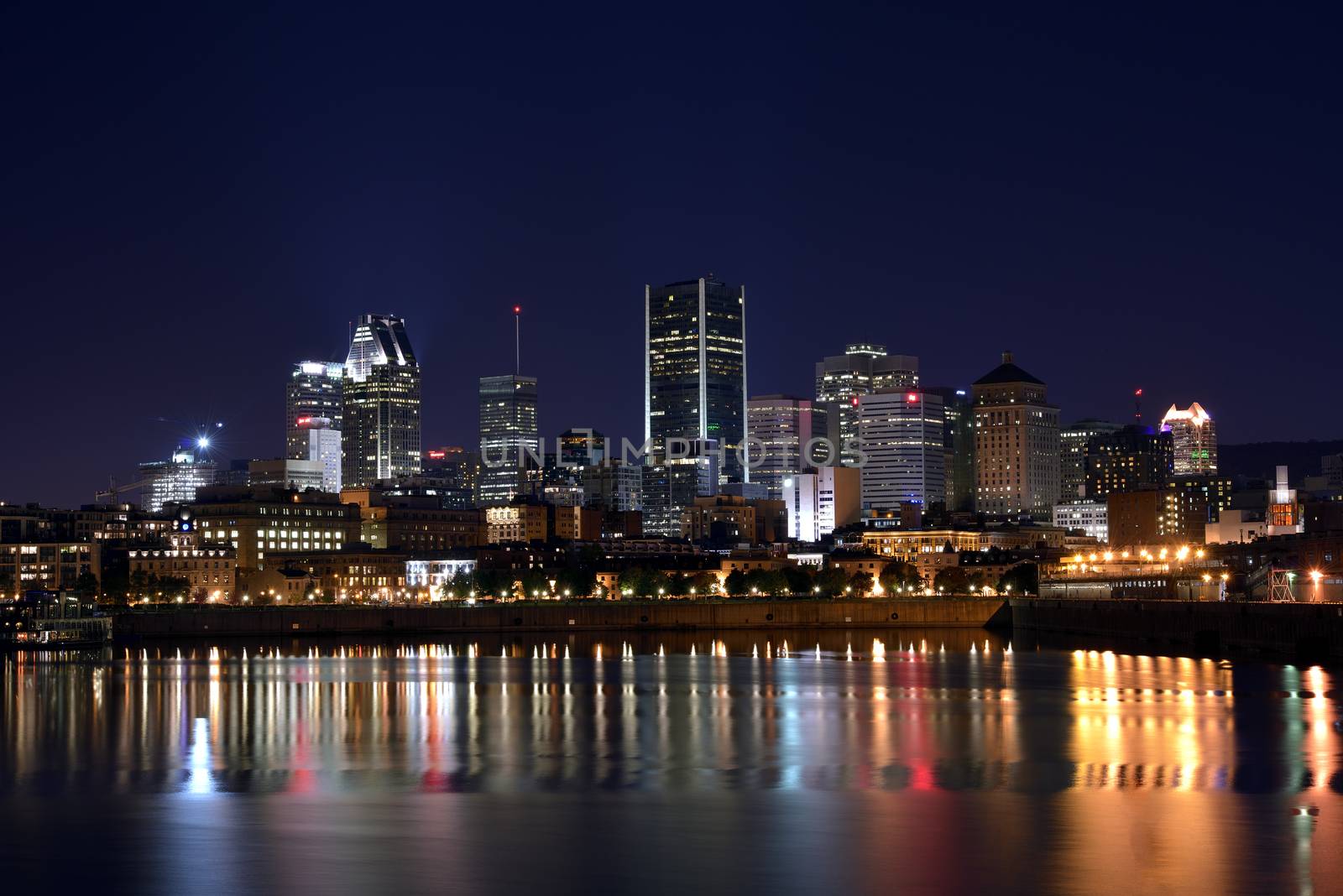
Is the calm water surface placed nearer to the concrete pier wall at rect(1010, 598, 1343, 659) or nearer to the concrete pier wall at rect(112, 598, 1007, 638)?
the concrete pier wall at rect(1010, 598, 1343, 659)

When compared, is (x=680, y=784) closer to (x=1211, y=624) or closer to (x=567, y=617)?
(x=1211, y=624)

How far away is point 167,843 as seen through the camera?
42.5 m

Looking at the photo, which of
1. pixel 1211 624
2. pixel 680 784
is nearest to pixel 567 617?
pixel 1211 624

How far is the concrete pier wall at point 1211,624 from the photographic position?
9812 cm

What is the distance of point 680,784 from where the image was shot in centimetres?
5112

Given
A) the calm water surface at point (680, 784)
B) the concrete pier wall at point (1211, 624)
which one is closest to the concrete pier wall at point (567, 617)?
the concrete pier wall at point (1211, 624)

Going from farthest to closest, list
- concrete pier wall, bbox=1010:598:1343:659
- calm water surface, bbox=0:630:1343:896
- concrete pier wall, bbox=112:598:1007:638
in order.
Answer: concrete pier wall, bbox=112:598:1007:638 < concrete pier wall, bbox=1010:598:1343:659 < calm water surface, bbox=0:630:1343:896

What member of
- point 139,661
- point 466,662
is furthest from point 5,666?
point 466,662

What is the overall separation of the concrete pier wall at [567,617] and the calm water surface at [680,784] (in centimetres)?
6892

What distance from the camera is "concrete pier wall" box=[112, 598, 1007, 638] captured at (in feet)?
541

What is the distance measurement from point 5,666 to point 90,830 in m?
72.5

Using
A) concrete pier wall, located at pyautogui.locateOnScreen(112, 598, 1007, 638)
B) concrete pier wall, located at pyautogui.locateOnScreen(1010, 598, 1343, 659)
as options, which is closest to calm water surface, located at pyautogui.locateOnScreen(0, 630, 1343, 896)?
concrete pier wall, located at pyautogui.locateOnScreen(1010, 598, 1343, 659)

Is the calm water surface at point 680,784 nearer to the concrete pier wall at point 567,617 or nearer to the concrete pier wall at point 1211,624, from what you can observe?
the concrete pier wall at point 1211,624

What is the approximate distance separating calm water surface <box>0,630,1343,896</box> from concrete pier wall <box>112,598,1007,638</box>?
226ft
